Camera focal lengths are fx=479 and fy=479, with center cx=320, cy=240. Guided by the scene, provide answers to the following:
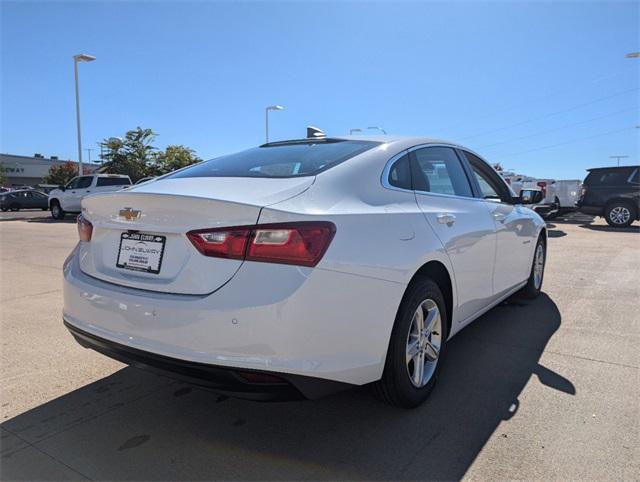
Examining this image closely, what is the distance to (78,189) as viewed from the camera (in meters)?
20.6

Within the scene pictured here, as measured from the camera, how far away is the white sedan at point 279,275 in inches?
80.3

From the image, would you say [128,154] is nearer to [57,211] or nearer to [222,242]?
[57,211]

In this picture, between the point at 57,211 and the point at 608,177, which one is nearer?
the point at 608,177

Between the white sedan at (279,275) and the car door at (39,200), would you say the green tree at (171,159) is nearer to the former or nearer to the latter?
the car door at (39,200)

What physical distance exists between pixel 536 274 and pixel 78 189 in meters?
20.1

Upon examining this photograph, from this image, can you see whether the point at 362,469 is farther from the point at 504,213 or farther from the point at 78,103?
the point at 78,103

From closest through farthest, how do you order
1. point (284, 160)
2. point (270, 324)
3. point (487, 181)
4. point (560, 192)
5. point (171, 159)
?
1. point (270, 324)
2. point (284, 160)
3. point (487, 181)
4. point (560, 192)
5. point (171, 159)

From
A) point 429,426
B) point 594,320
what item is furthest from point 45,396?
point 594,320

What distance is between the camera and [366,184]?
2.58 metres

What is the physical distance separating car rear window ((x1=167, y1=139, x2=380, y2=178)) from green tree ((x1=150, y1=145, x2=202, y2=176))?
133 feet

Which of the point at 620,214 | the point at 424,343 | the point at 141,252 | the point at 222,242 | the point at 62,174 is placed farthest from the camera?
the point at 62,174

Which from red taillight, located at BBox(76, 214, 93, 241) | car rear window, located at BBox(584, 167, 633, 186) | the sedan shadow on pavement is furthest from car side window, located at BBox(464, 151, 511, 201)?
car rear window, located at BBox(584, 167, 633, 186)

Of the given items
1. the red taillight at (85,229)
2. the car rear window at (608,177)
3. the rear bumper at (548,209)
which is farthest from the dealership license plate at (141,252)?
the car rear window at (608,177)

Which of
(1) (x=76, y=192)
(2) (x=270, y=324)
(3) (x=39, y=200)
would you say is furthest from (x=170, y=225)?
(3) (x=39, y=200)
